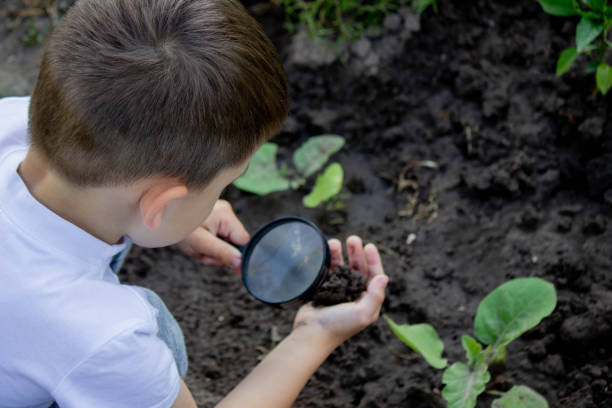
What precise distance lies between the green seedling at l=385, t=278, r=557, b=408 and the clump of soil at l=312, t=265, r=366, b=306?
0.45 ft

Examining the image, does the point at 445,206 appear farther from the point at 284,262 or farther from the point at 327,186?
the point at 284,262

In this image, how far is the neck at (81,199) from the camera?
148 centimetres

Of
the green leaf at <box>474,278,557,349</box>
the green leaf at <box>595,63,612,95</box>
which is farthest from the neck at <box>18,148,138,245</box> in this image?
the green leaf at <box>595,63,612,95</box>

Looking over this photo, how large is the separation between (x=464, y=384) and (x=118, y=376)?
981mm

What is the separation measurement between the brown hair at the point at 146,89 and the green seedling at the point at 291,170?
1223 mm

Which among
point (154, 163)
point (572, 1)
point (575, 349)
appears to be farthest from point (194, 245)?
point (572, 1)

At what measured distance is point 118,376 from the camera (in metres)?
1.45

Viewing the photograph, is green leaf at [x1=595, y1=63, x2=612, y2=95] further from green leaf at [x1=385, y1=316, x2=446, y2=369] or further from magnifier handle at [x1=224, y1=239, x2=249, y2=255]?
magnifier handle at [x1=224, y1=239, x2=249, y2=255]

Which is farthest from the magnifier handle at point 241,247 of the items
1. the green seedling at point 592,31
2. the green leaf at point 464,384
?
the green seedling at point 592,31

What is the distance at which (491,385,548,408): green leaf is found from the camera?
1.88m

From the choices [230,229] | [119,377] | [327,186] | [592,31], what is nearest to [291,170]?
[327,186]

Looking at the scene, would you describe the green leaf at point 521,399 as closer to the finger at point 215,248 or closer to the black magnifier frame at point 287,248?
the black magnifier frame at point 287,248

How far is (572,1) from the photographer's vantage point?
87.7 inches

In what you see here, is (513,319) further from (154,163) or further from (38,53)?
(38,53)
